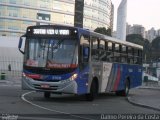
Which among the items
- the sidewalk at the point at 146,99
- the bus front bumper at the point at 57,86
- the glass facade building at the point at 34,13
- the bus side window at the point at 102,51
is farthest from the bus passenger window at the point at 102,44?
the glass facade building at the point at 34,13

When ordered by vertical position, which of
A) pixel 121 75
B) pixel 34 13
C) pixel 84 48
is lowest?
pixel 121 75

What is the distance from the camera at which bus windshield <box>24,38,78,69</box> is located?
2120 centimetres

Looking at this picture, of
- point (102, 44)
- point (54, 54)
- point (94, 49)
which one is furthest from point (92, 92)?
point (54, 54)

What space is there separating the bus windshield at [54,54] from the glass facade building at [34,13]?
96416mm

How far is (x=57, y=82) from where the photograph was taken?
69.2ft

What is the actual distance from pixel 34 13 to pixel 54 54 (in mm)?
100355

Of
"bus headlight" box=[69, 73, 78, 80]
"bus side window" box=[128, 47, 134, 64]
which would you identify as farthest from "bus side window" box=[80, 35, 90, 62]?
"bus side window" box=[128, 47, 134, 64]

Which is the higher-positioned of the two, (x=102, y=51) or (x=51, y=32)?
(x=51, y=32)

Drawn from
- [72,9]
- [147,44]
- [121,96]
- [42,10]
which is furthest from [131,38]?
[121,96]

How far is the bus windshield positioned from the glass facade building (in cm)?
9642

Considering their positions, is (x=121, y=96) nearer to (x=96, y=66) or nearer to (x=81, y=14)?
(x=96, y=66)

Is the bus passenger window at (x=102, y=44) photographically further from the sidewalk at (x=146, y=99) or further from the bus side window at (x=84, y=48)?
the sidewalk at (x=146, y=99)

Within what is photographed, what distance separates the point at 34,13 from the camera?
121 meters

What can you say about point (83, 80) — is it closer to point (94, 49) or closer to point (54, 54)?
point (54, 54)
